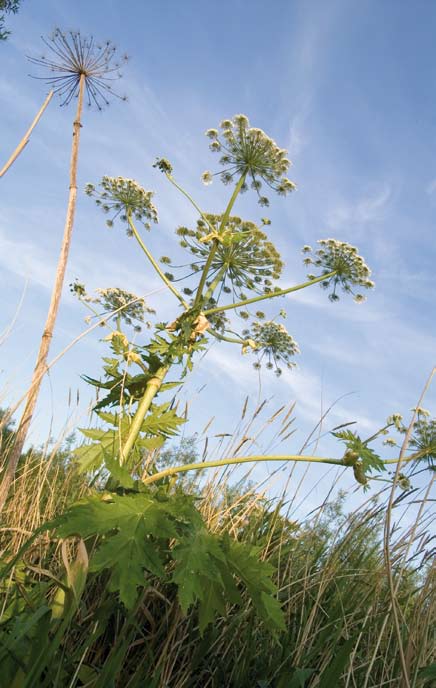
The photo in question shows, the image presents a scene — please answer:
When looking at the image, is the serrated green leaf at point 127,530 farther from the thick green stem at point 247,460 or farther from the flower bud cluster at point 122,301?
the flower bud cluster at point 122,301

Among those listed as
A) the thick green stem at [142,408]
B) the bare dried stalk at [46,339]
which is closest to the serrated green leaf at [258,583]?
the thick green stem at [142,408]

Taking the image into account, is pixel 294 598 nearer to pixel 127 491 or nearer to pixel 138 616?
pixel 138 616

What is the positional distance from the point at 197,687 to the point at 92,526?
113 centimetres

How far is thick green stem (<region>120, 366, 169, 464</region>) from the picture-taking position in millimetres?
3078

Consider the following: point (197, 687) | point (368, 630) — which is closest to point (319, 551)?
point (368, 630)

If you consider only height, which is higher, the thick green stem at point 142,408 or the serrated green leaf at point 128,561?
the thick green stem at point 142,408

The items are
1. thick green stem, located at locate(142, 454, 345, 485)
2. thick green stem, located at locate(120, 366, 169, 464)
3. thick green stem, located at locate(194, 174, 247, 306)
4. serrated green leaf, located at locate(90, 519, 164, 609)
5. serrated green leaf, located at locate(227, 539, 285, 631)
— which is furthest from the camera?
thick green stem, located at locate(194, 174, 247, 306)

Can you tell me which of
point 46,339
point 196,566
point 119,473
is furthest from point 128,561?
point 46,339

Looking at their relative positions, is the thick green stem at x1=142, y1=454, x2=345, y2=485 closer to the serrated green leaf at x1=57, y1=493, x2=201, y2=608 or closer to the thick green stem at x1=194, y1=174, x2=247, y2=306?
the serrated green leaf at x1=57, y1=493, x2=201, y2=608

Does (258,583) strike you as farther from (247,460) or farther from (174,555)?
(247,460)

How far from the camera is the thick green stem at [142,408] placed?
10.1 feet

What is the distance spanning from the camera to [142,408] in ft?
10.8

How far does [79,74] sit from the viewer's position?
15.4ft

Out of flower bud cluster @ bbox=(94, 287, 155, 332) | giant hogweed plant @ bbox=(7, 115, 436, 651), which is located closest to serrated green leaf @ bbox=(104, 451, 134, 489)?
giant hogweed plant @ bbox=(7, 115, 436, 651)
